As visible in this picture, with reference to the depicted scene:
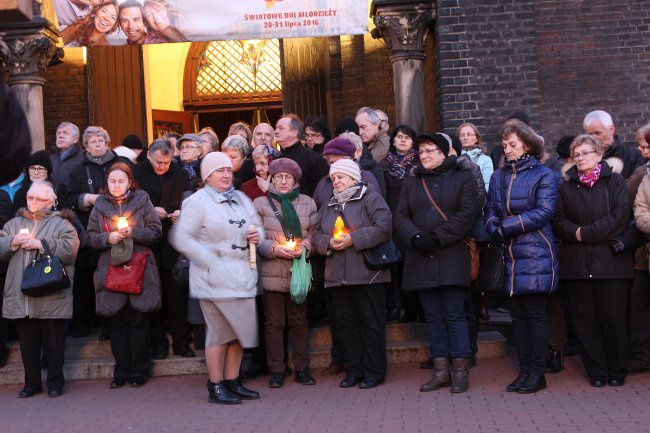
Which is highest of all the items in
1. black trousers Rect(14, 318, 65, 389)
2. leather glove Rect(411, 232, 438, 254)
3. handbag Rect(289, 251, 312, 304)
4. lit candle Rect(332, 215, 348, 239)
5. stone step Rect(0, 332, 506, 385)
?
lit candle Rect(332, 215, 348, 239)

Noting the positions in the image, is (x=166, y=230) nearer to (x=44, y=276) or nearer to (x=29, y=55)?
(x=44, y=276)

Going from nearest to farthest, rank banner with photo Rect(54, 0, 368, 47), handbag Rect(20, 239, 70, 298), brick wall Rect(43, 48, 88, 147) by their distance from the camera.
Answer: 1. handbag Rect(20, 239, 70, 298)
2. banner with photo Rect(54, 0, 368, 47)
3. brick wall Rect(43, 48, 88, 147)

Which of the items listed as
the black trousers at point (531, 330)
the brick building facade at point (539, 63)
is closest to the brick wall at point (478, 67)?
the brick building facade at point (539, 63)

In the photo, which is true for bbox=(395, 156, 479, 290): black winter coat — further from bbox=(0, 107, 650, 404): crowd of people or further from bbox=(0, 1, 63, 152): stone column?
bbox=(0, 1, 63, 152): stone column

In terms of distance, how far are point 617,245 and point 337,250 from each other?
2218mm

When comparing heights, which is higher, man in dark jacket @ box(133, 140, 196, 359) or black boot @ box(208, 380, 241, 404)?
man in dark jacket @ box(133, 140, 196, 359)

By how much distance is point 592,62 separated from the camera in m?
12.8

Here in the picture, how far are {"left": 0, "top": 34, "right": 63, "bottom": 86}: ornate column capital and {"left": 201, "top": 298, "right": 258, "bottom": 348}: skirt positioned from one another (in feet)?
19.9

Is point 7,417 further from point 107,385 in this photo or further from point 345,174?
point 345,174

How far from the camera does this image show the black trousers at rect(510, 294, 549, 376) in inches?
309

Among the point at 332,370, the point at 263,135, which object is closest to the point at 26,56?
the point at 263,135

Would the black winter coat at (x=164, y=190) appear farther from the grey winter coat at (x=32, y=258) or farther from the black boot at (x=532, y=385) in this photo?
the black boot at (x=532, y=385)

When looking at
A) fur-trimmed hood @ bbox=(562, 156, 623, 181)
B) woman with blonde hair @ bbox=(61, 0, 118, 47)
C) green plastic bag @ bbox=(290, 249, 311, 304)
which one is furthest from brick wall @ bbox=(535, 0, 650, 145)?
green plastic bag @ bbox=(290, 249, 311, 304)

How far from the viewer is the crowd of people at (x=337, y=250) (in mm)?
7863
